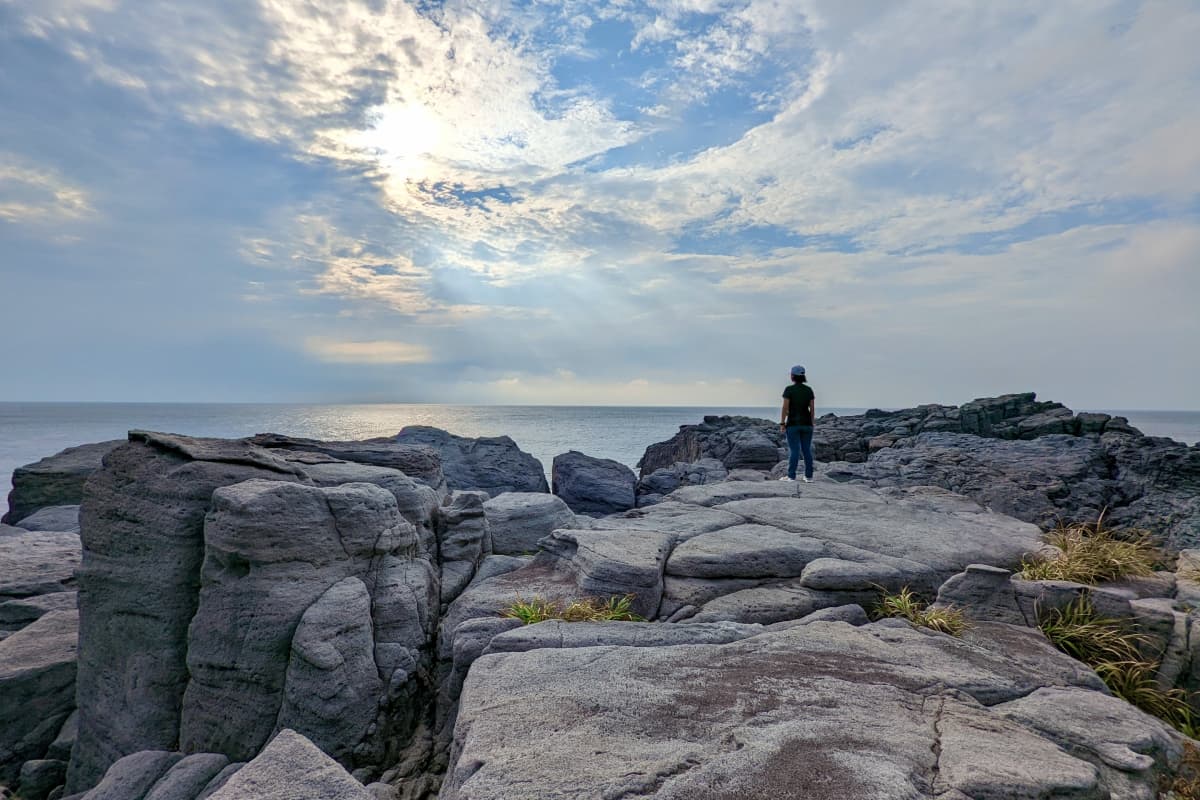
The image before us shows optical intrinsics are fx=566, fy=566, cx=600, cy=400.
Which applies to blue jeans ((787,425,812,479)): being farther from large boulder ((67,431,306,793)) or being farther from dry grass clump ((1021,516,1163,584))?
large boulder ((67,431,306,793))

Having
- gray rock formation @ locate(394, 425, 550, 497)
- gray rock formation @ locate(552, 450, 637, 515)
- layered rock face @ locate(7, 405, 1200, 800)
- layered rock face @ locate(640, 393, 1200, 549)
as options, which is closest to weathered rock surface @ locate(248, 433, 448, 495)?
layered rock face @ locate(7, 405, 1200, 800)

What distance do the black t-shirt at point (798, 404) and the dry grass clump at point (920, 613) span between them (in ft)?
25.9

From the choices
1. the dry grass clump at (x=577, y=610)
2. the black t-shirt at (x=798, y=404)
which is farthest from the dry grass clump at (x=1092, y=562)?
the black t-shirt at (x=798, y=404)

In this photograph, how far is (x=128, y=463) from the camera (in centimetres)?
808

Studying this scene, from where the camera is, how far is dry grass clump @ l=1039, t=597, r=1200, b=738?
7012 millimetres

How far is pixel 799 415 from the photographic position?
1641 cm

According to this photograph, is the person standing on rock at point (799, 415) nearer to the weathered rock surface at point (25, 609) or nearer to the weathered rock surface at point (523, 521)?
the weathered rock surface at point (523, 521)

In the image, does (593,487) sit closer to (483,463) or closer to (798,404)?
(483,463)

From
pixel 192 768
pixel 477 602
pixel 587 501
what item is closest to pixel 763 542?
pixel 477 602

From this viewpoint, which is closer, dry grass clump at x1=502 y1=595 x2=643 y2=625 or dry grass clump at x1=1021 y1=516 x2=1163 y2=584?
dry grass clump at x1=502 y1=595 x2=643 y2=625

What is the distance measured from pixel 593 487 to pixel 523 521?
9999mm

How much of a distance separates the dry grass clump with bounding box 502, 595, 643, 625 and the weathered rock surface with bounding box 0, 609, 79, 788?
690 centimetres

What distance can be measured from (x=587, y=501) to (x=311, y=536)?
15.1 m

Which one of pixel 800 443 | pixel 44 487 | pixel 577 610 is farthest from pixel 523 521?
pixel 44 487
